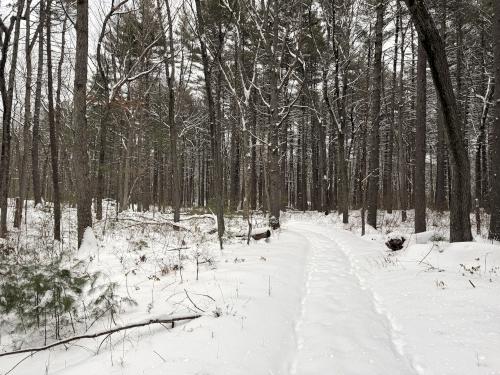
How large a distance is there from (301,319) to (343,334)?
587 mm

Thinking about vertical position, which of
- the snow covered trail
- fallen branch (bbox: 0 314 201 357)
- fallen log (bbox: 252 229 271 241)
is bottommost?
the snow covered trail

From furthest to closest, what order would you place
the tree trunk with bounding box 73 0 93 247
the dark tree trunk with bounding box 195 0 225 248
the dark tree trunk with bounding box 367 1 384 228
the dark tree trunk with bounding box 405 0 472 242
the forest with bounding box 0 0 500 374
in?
the dark tree trunk with bounding box 367 1 384 228 < the dark tree trunk with bounding box 195 0 225 248 < the tree trunk with bounding box 73 0 93 247 < the dark tree trunk with bounding box 405 0 472 242 < the forest with bounding box 0 0 500 374

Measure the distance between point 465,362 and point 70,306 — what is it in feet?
12.8

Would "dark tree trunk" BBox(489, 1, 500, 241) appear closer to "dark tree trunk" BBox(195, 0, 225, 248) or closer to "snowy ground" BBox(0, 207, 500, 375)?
"snowy ground" BBox(0, 207, 500, 375)

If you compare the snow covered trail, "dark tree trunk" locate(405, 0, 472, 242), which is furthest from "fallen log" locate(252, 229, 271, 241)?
"dark tree trunk" locate(405, 0, 472, 242)

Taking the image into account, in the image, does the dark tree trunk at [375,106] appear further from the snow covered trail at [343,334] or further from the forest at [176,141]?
the snow covered trail at [343,334]

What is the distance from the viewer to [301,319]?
3.90 metres

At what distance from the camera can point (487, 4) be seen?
622 inches

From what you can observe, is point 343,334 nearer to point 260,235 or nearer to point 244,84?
point 260,235

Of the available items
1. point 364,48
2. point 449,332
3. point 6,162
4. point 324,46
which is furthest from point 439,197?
point 6,162

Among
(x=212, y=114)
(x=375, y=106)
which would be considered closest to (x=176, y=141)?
(x=212, y=114)

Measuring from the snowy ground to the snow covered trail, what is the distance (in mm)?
13

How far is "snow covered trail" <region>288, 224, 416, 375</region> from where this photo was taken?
284 cm

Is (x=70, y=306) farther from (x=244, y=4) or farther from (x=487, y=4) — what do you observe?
(x=487, y=4)
